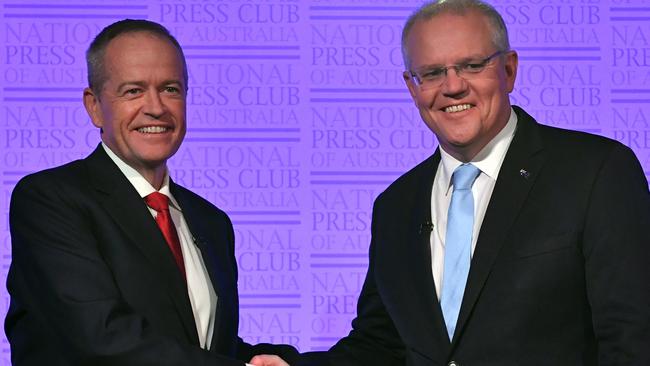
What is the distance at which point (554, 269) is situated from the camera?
3.07 metres

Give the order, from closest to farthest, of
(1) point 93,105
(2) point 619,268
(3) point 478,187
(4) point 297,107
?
1. (2) point 619,268
2. (3) point 478,187
3. (1) point 93,105
4. (4) point 297,107

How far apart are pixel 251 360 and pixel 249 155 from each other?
1163 mm

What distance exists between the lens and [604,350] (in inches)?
119

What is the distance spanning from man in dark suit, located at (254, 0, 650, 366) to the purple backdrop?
107 centimetres

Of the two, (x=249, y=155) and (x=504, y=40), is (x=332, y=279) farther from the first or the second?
(x=504, y=40)

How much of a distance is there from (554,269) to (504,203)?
0.24 meters

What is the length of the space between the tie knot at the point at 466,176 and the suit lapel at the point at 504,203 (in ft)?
0.36

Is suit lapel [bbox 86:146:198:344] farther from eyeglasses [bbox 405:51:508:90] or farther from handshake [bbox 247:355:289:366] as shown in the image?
eyeglasses [bbox 405:51:508:90]

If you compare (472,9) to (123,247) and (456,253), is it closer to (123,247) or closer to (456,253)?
(456,253)

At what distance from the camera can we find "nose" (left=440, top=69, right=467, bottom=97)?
10.7 ft

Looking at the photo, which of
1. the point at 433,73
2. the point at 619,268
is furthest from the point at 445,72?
the point at 619,268

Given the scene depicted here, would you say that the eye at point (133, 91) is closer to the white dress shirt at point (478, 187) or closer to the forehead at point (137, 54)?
the forehead at point (137, 54)

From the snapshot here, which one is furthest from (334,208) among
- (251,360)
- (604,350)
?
(604,350)

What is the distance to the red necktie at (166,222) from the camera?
3.37 metres
